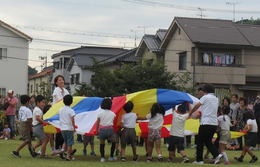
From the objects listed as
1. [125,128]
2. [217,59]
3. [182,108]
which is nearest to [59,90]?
[125,128]

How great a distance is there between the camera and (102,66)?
114ft

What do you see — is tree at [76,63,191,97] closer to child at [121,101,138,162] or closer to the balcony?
the balcony

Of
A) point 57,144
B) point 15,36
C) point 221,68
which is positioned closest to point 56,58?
point 15,36

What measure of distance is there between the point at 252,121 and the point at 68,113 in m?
5.13

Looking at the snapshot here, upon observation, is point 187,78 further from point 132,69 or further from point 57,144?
point 57,144

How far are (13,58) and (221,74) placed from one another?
702 inches

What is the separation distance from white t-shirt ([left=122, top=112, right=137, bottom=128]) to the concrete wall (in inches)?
1374

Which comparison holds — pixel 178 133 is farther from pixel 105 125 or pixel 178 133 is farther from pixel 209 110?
pixel 105 125

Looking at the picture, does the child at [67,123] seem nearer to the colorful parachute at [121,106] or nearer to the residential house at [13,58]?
the colorful parachute at [121,106]

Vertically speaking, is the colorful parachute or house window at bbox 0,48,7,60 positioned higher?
house window at bbox 0,48,7,60

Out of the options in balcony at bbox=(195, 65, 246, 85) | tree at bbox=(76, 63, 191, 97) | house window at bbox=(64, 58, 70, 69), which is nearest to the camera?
tree at bbox=(76, 63, 191, 97)

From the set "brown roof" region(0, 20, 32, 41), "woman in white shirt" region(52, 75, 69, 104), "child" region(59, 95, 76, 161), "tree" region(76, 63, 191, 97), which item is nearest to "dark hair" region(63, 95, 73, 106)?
"child" region(59, 95, 76, 161)

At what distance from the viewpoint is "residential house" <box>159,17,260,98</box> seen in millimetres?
41812

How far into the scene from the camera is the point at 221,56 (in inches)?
1666
